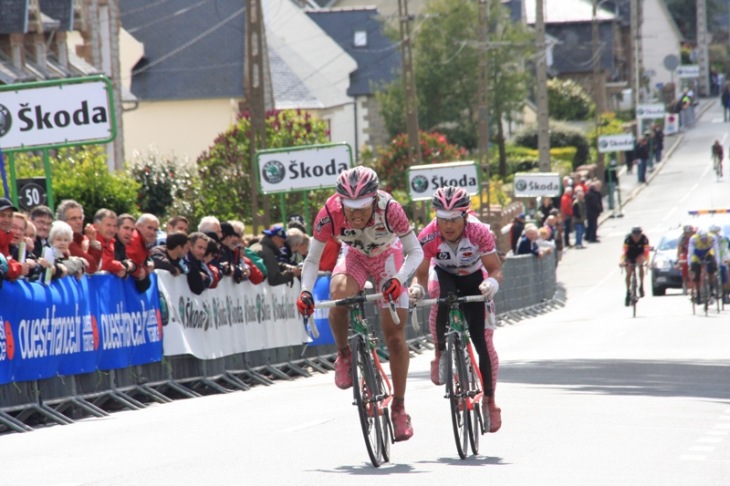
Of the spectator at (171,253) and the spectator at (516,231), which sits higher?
the spectator at (171,253)

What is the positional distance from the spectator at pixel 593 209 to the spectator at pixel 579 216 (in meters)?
0.23

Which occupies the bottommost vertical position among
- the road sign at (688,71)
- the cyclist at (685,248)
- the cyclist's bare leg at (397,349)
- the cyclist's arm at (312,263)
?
the cyclist at (685,248)

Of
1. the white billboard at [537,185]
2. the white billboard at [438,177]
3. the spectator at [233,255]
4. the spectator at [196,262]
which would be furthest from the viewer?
the white billboard at [537,185]

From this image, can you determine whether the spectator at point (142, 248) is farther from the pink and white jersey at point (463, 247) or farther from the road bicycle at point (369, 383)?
the road bicycle at point (369, 383)

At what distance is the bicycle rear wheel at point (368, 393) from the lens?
33.1 ft

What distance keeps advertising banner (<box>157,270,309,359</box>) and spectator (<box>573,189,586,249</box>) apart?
105ft

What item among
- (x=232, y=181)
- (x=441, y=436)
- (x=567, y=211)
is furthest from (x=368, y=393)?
(x=567, y=211)

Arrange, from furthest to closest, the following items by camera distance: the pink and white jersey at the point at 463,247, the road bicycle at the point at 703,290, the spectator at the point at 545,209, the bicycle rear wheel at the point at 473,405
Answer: the spectator at the point at 545,209, the road bicycle at the point at 703,290, the pink and white jersey at the point at 463,247, the bicycle rear wheel at the point at 473,405

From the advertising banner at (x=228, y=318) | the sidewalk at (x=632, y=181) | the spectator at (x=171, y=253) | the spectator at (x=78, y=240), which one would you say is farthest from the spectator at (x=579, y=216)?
the spectator at (x=78, y=240)

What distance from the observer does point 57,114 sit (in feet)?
60.8

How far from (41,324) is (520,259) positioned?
2089 centimetres

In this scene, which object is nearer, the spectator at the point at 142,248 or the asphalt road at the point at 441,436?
the asphalt road at the point at 441,436

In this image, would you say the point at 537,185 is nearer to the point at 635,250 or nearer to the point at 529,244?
the point at 529,244

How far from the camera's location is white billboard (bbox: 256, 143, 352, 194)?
25.5 meters
